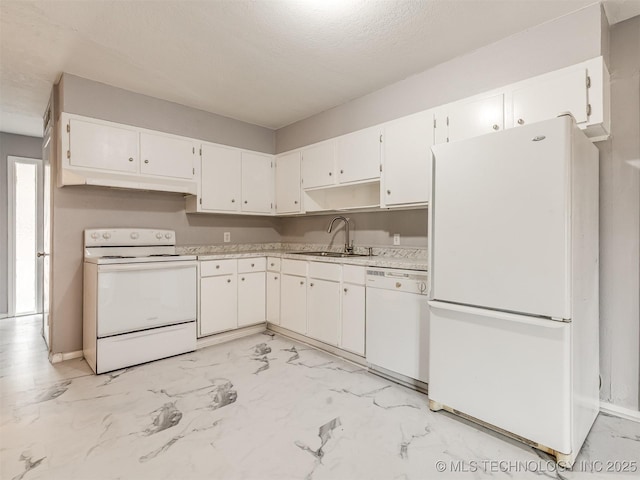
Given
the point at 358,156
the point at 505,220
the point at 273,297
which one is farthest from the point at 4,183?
the point at 505,220

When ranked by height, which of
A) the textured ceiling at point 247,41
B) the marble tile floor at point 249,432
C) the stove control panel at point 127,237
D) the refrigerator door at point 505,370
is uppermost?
the textured ceiling at point 247,41

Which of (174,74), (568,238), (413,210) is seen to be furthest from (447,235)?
(174,74)

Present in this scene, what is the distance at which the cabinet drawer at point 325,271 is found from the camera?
2.90 m

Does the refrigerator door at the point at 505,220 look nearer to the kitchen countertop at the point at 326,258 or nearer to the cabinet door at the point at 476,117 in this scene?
the kitchen countertop at the point at 326,258

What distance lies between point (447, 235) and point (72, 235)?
3090 mm

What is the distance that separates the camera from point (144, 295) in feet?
9.27

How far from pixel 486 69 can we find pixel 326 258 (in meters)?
1.89

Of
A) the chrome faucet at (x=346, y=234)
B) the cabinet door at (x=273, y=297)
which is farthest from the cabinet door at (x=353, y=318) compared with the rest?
the cabinet door at (x=273, y=297)

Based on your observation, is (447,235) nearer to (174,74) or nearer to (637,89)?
(637,89)

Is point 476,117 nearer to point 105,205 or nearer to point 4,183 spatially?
point 105,205

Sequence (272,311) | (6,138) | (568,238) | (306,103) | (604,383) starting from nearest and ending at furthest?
(568,238), (604,383), (306,103), (272,311), (6,138)

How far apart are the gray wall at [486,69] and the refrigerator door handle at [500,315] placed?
1.56 metres

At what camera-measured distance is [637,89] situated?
2016mm

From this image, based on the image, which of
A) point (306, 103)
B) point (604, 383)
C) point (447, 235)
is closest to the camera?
point (447, 235)
